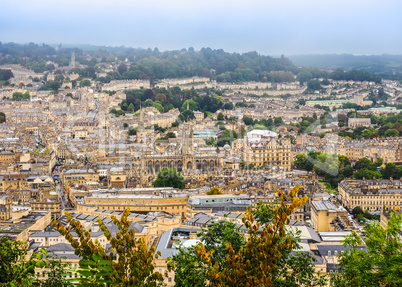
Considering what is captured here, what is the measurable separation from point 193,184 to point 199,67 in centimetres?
8480

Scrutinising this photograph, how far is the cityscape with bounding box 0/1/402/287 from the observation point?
30.0ft

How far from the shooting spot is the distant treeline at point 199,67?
100219 mm

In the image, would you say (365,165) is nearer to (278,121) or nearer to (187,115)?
(278,121)

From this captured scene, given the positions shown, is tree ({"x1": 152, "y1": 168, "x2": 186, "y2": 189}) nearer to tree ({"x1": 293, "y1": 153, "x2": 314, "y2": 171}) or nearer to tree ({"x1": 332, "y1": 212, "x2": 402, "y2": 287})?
tree ({"x1": 293, "y1": 153, "x2": 314, "y2": 171})

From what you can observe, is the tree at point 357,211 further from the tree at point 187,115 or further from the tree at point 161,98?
the tree at point 161,98

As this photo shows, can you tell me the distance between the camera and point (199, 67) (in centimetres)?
11781

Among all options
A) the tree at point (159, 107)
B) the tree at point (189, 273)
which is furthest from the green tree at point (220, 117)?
the tree at point (189, 273)

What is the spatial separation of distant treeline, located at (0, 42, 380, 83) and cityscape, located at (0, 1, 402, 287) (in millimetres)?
1445

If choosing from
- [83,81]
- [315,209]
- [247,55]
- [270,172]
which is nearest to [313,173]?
[270,172]

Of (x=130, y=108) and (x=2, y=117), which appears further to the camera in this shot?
(x=130, y=108)

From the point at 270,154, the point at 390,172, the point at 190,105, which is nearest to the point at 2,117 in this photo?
the point at 190,105

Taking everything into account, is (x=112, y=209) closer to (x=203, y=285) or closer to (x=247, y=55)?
(x=203, y=285)

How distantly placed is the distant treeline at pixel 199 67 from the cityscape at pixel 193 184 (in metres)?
1.45

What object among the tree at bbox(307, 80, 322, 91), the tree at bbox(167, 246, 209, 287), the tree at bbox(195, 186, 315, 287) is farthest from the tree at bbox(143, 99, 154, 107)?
the tree at bbox(195, 186, 315, 287)
